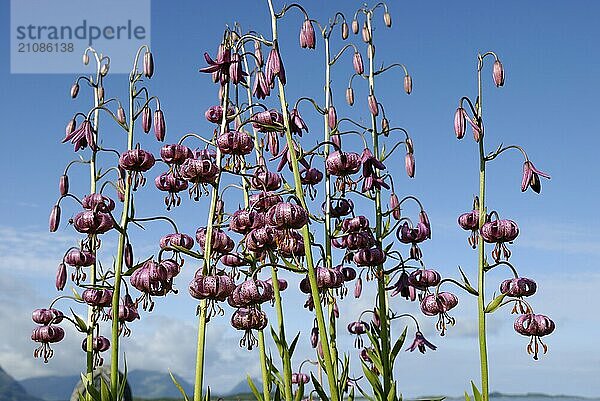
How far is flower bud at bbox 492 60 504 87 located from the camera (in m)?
3.88

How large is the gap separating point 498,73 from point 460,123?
418 mm

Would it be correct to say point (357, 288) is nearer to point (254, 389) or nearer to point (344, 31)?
point (254, 389)

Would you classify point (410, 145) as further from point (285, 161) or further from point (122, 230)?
point (122, 230)

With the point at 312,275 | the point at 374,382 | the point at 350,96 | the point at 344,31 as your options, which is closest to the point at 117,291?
the point at 312,275

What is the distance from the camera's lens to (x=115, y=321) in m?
3.40

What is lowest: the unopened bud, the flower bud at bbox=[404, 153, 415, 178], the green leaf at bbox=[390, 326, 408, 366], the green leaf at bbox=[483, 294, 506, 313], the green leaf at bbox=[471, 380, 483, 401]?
the green leaf at bbox=[471, 380, 483, 401]

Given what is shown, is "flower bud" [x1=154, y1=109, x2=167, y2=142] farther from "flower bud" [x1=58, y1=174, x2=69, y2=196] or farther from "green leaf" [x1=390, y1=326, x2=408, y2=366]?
"green leaf" [x1=390, y1=326, x2=408, y2=366]

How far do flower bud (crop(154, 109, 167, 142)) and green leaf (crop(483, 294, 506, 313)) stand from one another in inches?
69.7

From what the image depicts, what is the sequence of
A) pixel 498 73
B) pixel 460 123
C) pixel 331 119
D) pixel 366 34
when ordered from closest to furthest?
pixel 460 123 < pixel 498 73 < pixel 331 119 < pixel 366 34

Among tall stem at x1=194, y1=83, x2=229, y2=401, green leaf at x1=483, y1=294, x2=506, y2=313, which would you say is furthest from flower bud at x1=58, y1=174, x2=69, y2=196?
green leaf at x1=483, y1=294, x2=506, y2=313

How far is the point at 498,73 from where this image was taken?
3887mm

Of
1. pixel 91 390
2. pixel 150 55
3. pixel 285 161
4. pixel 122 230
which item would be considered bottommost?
pixel 91 390

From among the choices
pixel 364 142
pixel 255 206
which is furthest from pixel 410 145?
pixel 255 206

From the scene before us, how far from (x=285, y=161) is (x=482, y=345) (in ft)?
4.06
